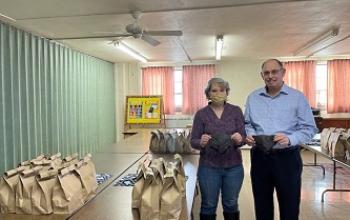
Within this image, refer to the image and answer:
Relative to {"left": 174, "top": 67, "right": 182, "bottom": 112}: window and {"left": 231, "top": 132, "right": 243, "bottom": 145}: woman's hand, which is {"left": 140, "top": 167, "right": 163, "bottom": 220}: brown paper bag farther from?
{"left": 174, "top": 67, "right": 182, "bottom": 112}: window

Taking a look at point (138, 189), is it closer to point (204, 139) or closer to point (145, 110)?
point (204, 139)

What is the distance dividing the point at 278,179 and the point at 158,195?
890 millimetres

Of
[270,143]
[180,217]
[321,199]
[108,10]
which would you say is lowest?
[321,199]

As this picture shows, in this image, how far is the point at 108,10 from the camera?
3566 millimetres

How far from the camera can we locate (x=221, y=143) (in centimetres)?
215

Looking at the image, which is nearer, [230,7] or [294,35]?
[230,7]

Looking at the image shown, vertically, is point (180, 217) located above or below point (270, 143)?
below

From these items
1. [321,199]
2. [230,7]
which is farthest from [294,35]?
[321,199]

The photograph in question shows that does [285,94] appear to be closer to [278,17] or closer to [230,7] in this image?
[230,7]

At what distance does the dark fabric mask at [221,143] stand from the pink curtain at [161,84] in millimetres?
6660

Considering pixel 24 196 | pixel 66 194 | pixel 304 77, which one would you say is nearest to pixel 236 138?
pixel 66 194

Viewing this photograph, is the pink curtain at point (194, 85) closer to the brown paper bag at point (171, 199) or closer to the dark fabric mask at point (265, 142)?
the dark fabric mask at point (265, 142)

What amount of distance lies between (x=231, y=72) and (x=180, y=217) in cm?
750

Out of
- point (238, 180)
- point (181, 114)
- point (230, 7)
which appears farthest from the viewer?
point (181, 114)
